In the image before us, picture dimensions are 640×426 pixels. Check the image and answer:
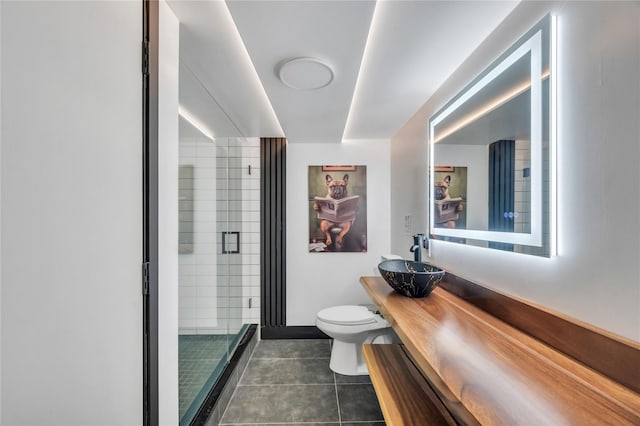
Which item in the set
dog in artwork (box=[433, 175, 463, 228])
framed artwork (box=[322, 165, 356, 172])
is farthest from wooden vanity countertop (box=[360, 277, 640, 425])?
framed artwork (box=[322, 165, 356, 172])

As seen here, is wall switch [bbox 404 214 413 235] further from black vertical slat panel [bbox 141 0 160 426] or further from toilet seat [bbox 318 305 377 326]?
black vertical slat panel [bbox 141 0 160 426]

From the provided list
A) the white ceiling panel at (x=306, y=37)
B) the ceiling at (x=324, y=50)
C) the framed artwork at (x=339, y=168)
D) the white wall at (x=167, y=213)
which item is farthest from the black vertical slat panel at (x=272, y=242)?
the white wall at (x=167, y=213)

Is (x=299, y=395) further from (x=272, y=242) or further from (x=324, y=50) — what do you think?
(x=324, y=50)

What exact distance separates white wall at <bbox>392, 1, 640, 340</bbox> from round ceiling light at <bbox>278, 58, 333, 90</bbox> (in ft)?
3.09

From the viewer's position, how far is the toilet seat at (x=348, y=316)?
239cm

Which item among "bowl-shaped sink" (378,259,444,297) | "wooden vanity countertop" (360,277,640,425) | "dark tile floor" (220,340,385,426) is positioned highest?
"bowl-shaped sink" (378,259,444,297)

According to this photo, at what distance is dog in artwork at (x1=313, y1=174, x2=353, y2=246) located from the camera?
129 inches

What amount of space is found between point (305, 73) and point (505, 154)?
3.79ft

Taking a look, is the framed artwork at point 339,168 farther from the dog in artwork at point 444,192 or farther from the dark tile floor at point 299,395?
the dark tile floor at point 299,395

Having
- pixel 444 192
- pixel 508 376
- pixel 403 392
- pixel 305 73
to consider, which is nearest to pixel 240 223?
pixel 305 73
